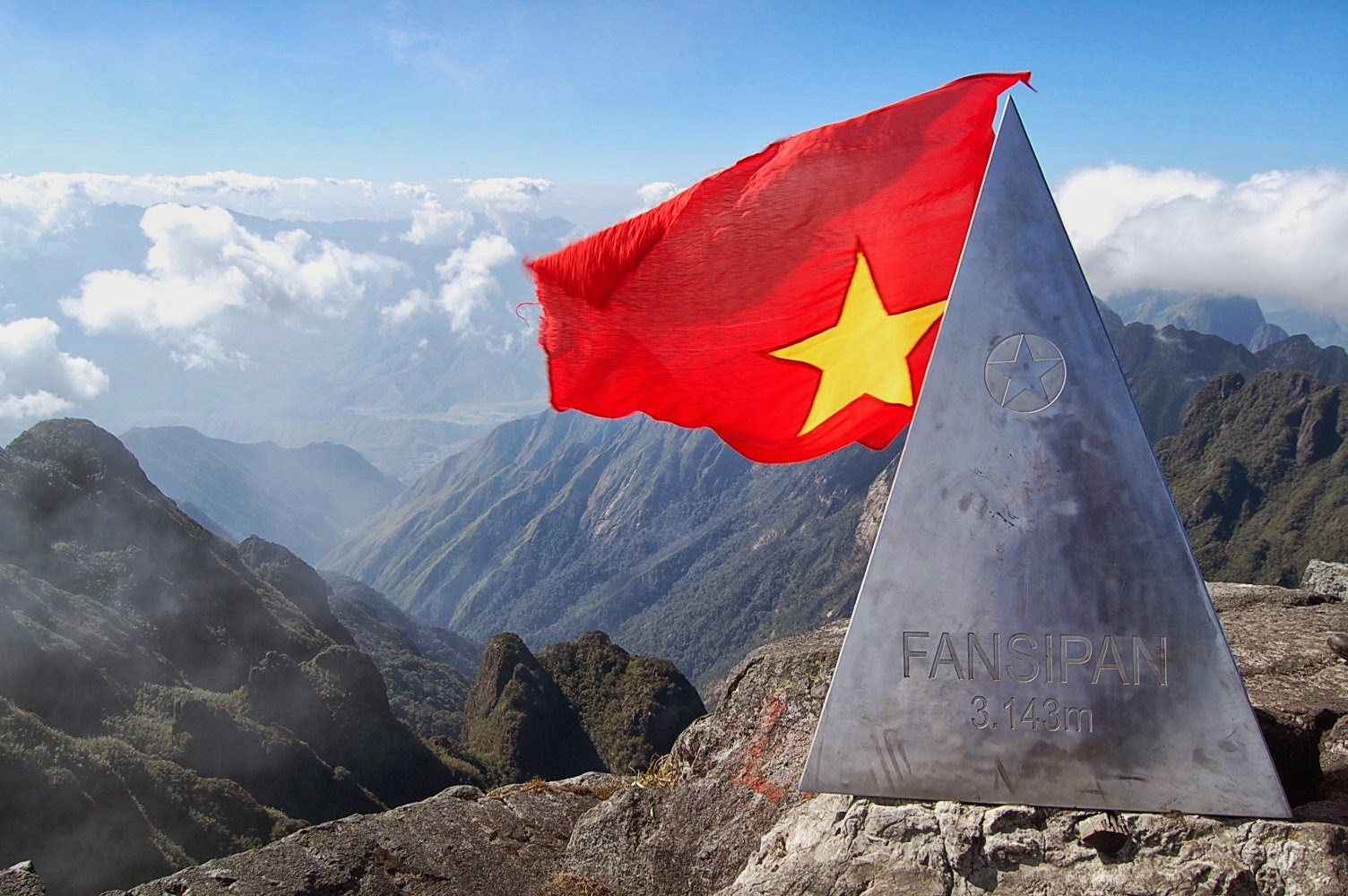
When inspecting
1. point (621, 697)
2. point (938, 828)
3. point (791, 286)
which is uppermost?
point (791, 286)

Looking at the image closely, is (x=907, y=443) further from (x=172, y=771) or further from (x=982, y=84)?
(x=172, y=771)

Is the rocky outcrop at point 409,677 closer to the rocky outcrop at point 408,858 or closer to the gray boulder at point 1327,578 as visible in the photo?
the rocky outcrop at point 408,858

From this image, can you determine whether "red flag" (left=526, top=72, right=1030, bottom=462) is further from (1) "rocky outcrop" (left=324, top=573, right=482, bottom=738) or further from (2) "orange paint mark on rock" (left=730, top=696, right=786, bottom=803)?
(1) "rocky outcrop" (left=324, top=573, right=482, bottom=738)

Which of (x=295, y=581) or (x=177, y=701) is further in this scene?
(x=295, y=581)

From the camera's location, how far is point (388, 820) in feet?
33.4

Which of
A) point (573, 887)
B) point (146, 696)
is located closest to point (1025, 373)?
point (573, 887)

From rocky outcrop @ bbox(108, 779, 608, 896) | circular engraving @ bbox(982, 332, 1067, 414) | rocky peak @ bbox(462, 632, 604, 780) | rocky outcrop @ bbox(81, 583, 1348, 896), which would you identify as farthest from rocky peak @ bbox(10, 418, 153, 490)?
circular engraving @ bbox(982, 332, 1067, 414)

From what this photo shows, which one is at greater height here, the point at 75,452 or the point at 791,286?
the point at 791,286

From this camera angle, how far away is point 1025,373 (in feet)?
26.0

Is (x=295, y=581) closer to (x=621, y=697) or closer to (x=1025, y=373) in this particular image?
(x=621, y=697)

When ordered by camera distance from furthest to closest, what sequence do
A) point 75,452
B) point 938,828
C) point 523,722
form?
point 75,452
point 523,722
point 938,828

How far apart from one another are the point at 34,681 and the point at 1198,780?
263 feet

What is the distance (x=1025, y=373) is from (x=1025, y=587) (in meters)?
2.15

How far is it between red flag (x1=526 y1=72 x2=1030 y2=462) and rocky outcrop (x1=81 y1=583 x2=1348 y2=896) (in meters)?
3.92
